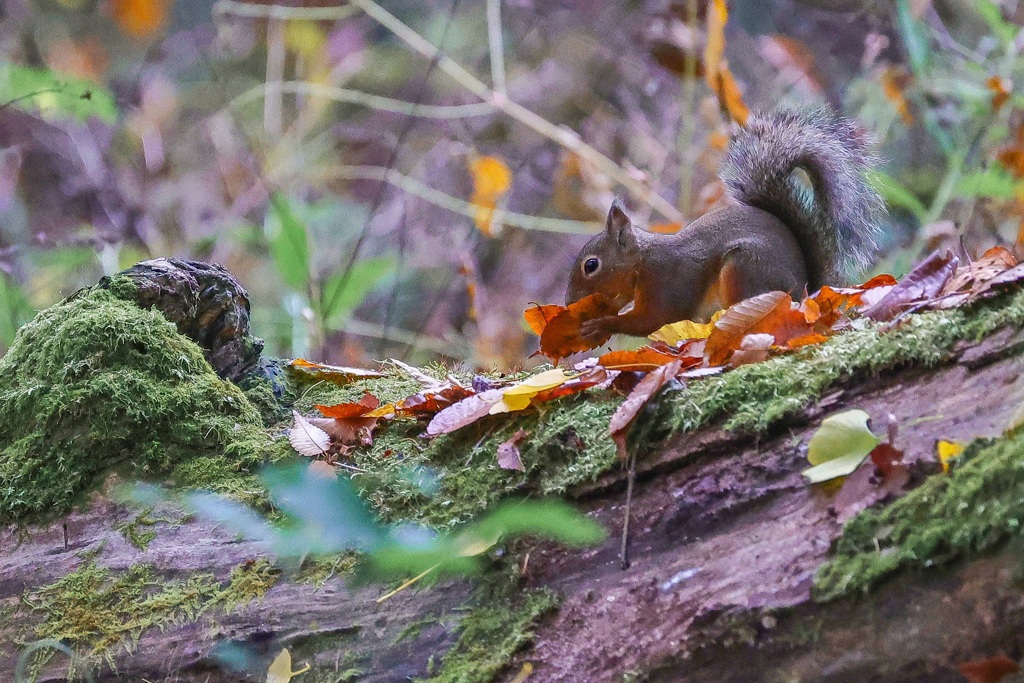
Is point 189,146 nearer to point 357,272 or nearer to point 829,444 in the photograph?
point 357,272

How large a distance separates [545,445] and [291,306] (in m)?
2.92

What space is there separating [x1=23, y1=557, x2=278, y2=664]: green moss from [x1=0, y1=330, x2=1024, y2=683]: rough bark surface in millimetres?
23

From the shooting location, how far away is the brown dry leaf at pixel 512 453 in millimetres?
1396

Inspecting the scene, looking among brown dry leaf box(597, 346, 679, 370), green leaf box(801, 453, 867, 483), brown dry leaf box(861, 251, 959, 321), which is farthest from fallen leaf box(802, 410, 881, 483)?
brown dry leaf box(861, 251, 959, 321)

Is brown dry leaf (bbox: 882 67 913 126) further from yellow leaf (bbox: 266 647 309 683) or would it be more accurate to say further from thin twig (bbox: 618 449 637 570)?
yellow leaf (bbox: 266 647 309 683)

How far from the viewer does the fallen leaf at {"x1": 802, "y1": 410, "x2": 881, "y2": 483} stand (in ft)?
3.51

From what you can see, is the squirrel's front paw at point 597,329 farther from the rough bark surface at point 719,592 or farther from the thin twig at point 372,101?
the thin twig at point 372,101

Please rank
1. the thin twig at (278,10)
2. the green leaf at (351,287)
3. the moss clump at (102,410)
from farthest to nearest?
the thin twig at (278,10)
the green leaf at (351,287)
the moss clump at (102,410)

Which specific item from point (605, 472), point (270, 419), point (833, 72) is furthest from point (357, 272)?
point (833, 72)

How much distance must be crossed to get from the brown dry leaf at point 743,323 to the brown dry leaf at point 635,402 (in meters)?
0.16

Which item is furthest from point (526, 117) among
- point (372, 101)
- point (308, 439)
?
point (308, 439)

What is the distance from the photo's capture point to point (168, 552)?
1439mm

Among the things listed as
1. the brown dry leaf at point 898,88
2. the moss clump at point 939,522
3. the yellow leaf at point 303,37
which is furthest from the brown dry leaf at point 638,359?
the yellow leaf at point 303,37

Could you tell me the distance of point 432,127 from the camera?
19.9 ft
